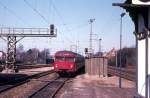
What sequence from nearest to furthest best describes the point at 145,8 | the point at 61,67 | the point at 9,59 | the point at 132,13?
the point at 145,8
the point at 132,13
the point at 61,67
the point at 9,59

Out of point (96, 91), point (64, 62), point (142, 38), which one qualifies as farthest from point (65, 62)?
point (142, 38)

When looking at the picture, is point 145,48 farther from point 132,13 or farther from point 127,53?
point 127,53

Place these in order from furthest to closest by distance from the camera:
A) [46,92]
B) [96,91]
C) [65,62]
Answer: [65,62], [96,91], [46,92]

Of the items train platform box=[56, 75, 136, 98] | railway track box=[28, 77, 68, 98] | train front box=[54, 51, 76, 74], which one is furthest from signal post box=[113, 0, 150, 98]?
train front box=[54, 51, 76, 74]

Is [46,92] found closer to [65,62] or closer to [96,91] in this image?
[96,91]

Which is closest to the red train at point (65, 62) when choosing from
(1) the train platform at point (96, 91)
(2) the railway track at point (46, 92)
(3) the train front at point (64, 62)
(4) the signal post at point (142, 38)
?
(3) the train front at point (64, 62)

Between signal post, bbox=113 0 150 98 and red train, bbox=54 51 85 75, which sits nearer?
signal post, bbox=113 0 150 98

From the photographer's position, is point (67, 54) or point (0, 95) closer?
point (0, 95)

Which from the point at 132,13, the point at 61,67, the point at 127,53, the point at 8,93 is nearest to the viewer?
the point at 132,13

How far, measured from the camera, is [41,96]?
21516 mm

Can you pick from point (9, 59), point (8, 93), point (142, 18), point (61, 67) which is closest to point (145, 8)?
point (142, 18)

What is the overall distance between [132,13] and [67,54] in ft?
112

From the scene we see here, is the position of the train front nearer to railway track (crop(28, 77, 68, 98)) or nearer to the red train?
the red train

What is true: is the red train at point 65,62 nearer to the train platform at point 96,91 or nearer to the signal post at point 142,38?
the train platform at point 96,91
